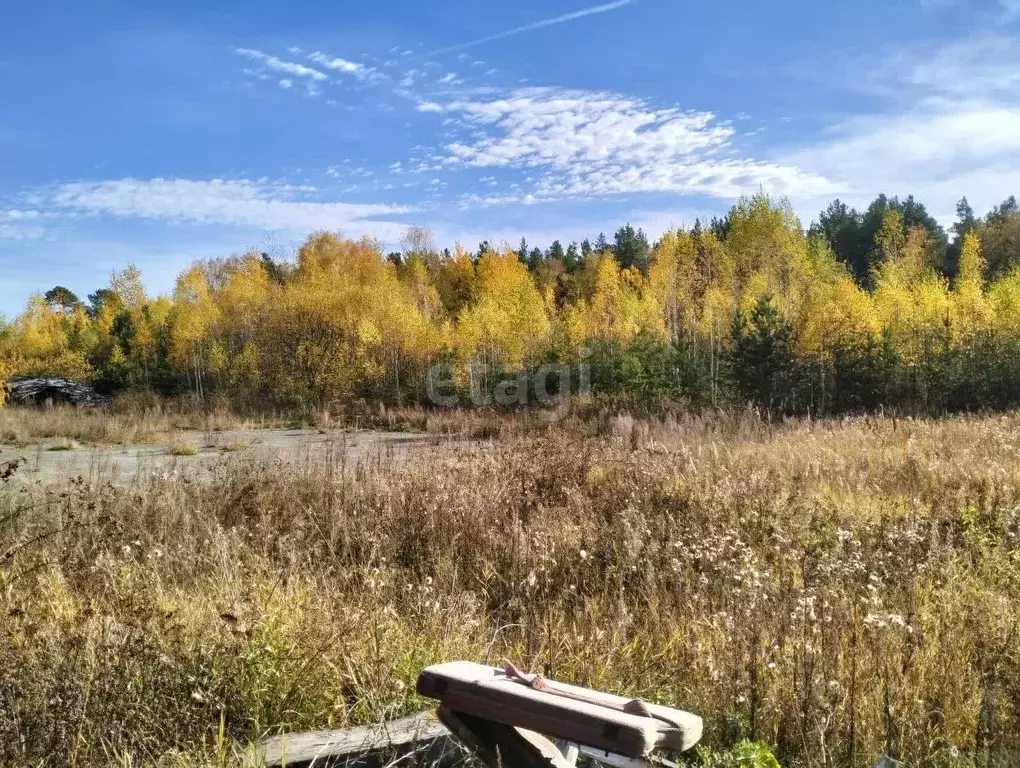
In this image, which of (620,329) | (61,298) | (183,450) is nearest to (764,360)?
(620,329)

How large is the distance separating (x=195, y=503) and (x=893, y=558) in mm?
6162

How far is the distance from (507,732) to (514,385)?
2932cm

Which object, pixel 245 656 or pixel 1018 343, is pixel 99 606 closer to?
pixel 245 656

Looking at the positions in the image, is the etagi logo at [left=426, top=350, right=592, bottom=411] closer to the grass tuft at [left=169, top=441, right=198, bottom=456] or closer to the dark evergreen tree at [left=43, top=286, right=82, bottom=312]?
the grass tuft at [left=169, top=441, right=198, bottom=456]

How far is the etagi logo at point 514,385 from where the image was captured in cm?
2912

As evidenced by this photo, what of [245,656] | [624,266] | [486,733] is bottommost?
[245,656]

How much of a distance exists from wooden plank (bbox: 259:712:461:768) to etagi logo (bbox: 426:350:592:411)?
2352 cm

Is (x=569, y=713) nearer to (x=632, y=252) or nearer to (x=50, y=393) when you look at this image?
(x=50, y=393)

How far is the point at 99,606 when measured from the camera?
141 inches

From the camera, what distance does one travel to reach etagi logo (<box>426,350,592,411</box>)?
29.1m

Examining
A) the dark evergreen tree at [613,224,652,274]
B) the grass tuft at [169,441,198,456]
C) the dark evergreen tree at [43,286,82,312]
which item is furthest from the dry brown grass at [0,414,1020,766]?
the dark evergreen tree at [43,286,82,312]

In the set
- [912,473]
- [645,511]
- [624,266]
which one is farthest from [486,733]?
[624,266]

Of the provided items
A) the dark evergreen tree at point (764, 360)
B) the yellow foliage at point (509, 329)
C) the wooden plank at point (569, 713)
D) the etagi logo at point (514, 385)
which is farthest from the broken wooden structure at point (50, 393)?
the wooden plank at point (569, 713)

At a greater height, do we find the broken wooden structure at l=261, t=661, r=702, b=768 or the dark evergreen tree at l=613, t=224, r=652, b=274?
the dark evergreen tree at l=613, t=224, r=652, b=274
